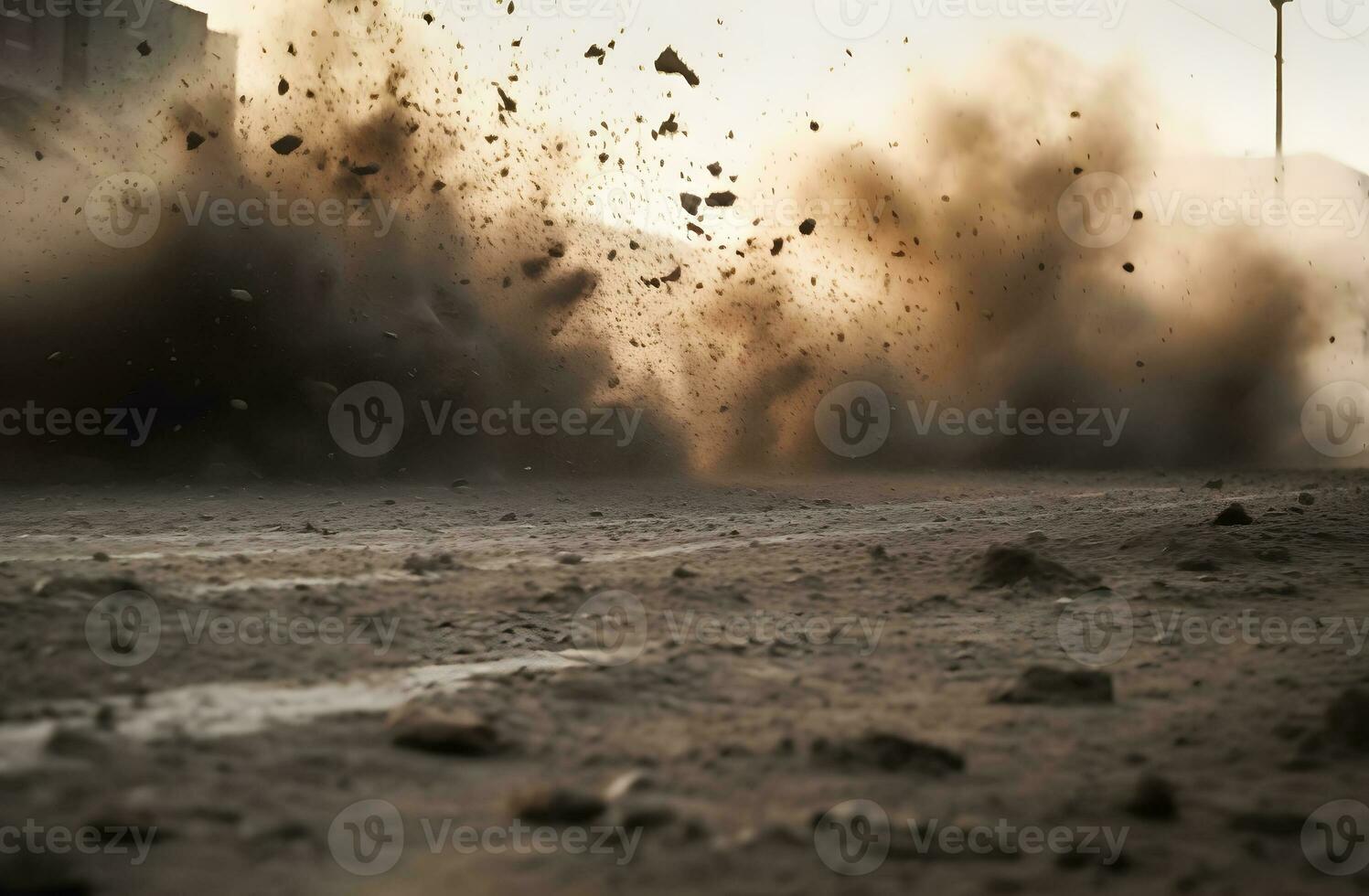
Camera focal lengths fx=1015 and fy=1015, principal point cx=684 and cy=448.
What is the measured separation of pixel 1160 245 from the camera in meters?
11.9

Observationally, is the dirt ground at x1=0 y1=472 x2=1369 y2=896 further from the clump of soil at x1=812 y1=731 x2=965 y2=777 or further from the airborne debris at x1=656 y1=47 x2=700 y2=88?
the airborne debris at x1=656 y1=47 x2=700 y2=88

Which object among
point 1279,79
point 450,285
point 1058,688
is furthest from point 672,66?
point 1279,79

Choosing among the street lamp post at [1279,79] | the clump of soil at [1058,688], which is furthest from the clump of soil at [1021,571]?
the street lamp post at [1279,79]

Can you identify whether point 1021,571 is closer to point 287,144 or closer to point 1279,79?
point 287,144

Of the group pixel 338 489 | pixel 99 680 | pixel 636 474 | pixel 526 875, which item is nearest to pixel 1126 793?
pixel 526 875

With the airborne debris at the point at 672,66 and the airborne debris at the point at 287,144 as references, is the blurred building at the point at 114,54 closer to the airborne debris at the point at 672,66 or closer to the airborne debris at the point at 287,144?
the airborne debris at the point at 287,144

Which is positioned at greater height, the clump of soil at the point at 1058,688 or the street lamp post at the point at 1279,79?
the street lamp post at the point at 1279,79

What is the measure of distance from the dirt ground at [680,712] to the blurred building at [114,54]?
21.4 feet

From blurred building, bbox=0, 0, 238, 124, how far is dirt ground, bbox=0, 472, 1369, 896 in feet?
21.4

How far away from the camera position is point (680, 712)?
1.89 metres

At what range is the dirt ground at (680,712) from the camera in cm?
122

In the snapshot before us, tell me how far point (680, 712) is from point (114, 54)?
519 inches

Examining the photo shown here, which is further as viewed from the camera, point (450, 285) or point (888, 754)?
point (450, 285)

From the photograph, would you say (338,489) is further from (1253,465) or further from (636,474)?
(1253,465)
